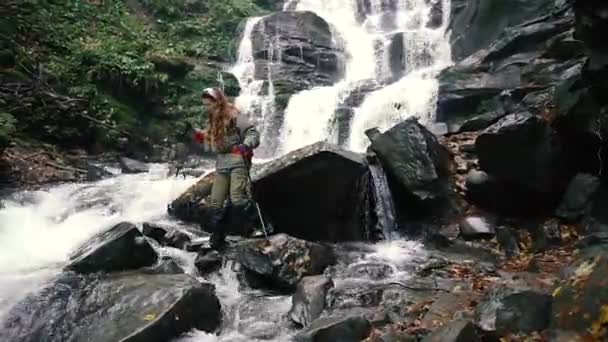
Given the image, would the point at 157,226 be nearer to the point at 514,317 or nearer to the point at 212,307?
the point at 212,307

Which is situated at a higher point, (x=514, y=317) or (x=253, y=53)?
(x=253, y=53)

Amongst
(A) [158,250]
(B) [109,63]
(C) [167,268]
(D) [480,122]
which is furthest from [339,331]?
(B) [109,63]

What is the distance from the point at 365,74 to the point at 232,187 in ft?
43.9

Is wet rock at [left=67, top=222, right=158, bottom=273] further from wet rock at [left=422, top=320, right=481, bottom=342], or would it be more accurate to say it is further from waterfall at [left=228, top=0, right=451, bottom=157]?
waterfall at [left=228, top=0, right=451, bottom=157]

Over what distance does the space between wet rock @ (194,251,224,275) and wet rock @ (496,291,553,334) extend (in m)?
3.72

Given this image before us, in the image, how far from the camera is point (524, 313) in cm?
407

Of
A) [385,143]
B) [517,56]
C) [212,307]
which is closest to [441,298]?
[212,307]

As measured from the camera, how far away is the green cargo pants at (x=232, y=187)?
6949mm

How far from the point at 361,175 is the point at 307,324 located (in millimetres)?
3425

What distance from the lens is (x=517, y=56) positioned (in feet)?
43.0

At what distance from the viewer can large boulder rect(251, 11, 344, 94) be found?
1862 cm

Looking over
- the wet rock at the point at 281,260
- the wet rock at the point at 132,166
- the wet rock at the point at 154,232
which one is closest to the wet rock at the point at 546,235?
the wet rock at the point at 281,260

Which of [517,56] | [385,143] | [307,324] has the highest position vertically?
[517,56]

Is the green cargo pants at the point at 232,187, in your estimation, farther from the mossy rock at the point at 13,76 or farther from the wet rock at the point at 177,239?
the mossy rock at the point at 13,76
